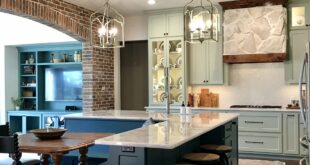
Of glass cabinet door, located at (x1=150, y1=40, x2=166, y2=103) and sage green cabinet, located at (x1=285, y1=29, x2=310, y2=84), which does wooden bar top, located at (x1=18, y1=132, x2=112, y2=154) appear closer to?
glass cabinet door, located at (x1=150, y1=40, x2=166, y2=103)

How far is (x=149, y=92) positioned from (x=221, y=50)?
5.47ft

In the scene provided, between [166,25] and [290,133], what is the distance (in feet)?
10.0

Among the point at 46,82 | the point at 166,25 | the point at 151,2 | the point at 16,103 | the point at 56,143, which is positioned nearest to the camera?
the point at 56,143

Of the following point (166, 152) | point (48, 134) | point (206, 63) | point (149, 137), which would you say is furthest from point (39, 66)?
point (149, 137)

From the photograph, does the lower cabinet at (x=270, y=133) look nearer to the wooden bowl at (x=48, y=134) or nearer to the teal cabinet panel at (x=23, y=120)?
the wooden bowl at (x=48, y=134)

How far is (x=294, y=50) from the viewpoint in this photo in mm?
6086

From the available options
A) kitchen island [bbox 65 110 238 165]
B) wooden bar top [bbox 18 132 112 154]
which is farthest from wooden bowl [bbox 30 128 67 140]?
kitchen island [bbox 65 110 238 165]

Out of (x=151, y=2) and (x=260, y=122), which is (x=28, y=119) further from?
(x=260, y=122)

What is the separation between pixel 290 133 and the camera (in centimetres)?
582

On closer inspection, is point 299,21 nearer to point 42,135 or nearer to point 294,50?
point 294,50

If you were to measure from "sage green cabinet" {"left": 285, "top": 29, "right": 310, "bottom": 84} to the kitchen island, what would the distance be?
207cm

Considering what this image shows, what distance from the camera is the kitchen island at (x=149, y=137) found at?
8.39 feet

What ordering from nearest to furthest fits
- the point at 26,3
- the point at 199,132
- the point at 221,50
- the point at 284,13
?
1. the point at 199,132
2. the point at 26,3
3. the point at 284,13
4. the point at 221,50

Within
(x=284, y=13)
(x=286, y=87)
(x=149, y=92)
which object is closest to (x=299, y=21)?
(x=284, y=13)
